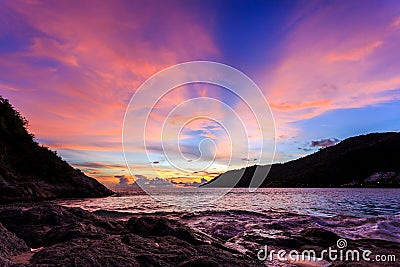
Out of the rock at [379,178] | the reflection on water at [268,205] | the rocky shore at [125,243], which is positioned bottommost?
the reflection on water at [268,205]

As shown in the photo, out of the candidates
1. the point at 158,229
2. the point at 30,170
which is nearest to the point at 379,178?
the point at 30,170

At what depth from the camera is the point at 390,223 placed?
636 inches

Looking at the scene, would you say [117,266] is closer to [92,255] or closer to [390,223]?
[92,255]

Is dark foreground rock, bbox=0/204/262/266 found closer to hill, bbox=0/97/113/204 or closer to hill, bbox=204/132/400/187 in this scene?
hill, bbox=0/97/113/204

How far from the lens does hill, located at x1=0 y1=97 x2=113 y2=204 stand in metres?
40.6

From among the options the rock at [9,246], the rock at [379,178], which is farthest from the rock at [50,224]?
the rock at [379,178]

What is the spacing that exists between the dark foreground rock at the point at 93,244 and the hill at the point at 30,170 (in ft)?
111

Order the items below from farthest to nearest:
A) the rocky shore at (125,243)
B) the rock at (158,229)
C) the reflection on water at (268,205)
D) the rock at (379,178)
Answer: the rock at (379,178), the reflection on water at (268,205), the rock at (158,229), the rocky shore at (125,243)

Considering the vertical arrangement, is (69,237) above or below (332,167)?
below

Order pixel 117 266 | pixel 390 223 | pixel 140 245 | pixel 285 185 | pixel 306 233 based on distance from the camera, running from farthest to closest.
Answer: pixel 285 185
pixel 390 223
pixel 306 233
pixel 140 245
pixel 117 266

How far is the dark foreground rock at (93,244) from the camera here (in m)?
5.25

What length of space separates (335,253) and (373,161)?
7010 inches

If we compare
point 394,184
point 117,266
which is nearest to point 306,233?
point 117,266

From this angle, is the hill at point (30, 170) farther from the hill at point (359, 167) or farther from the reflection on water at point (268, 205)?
the hill at point (359, 167)
